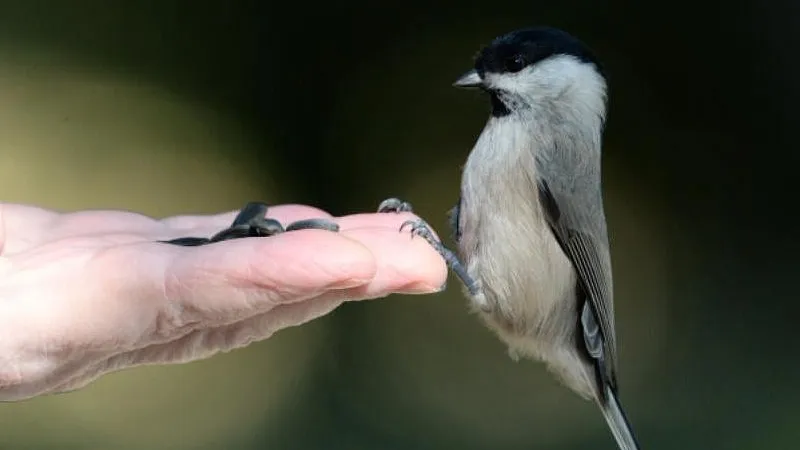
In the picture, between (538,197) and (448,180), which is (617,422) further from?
(448,180)

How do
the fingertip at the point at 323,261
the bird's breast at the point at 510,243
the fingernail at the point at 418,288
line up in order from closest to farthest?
1. the fingertip at the point at 323,261
2. the fingernail at the point at 418,288
3. the bird's breast at the point at 510,243

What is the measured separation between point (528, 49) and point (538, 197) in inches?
7.9

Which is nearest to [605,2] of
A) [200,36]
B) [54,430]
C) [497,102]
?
[497,102]

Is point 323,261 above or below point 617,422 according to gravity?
above

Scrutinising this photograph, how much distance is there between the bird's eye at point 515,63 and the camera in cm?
97

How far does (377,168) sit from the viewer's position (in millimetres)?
1676

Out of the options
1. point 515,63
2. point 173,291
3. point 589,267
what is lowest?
point 589,267

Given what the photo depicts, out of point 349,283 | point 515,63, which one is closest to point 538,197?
point 515,63

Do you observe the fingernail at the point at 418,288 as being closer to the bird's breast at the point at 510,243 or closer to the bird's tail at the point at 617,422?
the bird's breast at the point at 510,243

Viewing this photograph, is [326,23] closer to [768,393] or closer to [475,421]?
[475,421]

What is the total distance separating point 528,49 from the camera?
963mm

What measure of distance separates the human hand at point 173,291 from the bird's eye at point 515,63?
1.12 ft

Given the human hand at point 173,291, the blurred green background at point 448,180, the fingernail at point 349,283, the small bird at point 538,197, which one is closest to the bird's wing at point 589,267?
the small bird at point 538,197

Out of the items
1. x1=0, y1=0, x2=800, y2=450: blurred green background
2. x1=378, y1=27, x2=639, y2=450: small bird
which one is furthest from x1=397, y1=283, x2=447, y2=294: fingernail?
x1=0, y1=0, x2=800, y2=450: blurred green background
